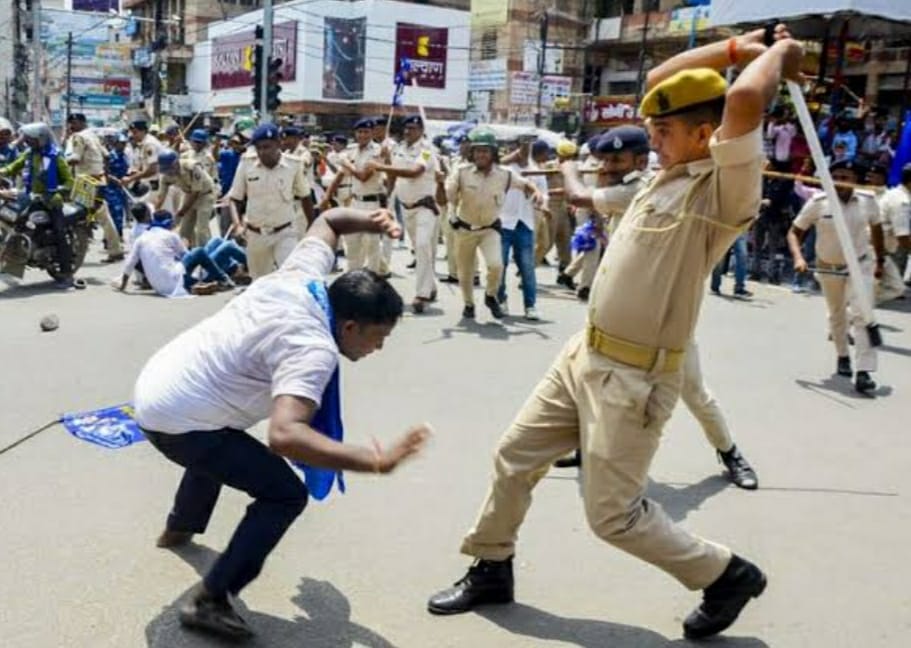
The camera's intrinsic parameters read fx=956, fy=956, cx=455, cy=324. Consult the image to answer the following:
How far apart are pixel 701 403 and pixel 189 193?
346 inches

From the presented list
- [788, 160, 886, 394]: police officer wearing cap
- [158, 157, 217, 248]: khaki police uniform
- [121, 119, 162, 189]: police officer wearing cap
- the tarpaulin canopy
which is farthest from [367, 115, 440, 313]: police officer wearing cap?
the tarpaulin canopy

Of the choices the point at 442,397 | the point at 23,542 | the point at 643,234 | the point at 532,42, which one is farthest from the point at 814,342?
the point at 532,42

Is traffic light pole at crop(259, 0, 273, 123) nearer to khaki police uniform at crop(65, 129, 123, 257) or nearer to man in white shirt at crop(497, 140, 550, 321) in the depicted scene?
khaki police uniform at crop(65, 129, 123, 257)

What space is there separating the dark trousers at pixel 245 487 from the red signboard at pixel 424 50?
143 feet

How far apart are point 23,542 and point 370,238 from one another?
20.9 ft

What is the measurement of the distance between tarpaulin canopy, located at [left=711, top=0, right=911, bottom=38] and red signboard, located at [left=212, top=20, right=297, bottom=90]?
117ft

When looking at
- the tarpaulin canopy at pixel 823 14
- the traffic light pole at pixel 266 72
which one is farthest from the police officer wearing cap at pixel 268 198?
the traffic light pole at pixel 266 72

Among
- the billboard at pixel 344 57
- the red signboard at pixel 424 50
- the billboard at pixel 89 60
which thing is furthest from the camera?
the billboard at pixel 89 60

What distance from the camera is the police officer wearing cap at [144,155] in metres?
12.7

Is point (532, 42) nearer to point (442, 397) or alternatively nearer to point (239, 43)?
point (239, 43)

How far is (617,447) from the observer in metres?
2.89

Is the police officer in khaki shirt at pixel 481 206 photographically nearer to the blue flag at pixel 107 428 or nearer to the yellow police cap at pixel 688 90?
the blue flag at pixel 107 428

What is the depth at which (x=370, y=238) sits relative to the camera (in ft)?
32.0

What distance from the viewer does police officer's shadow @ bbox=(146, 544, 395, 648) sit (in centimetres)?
306
